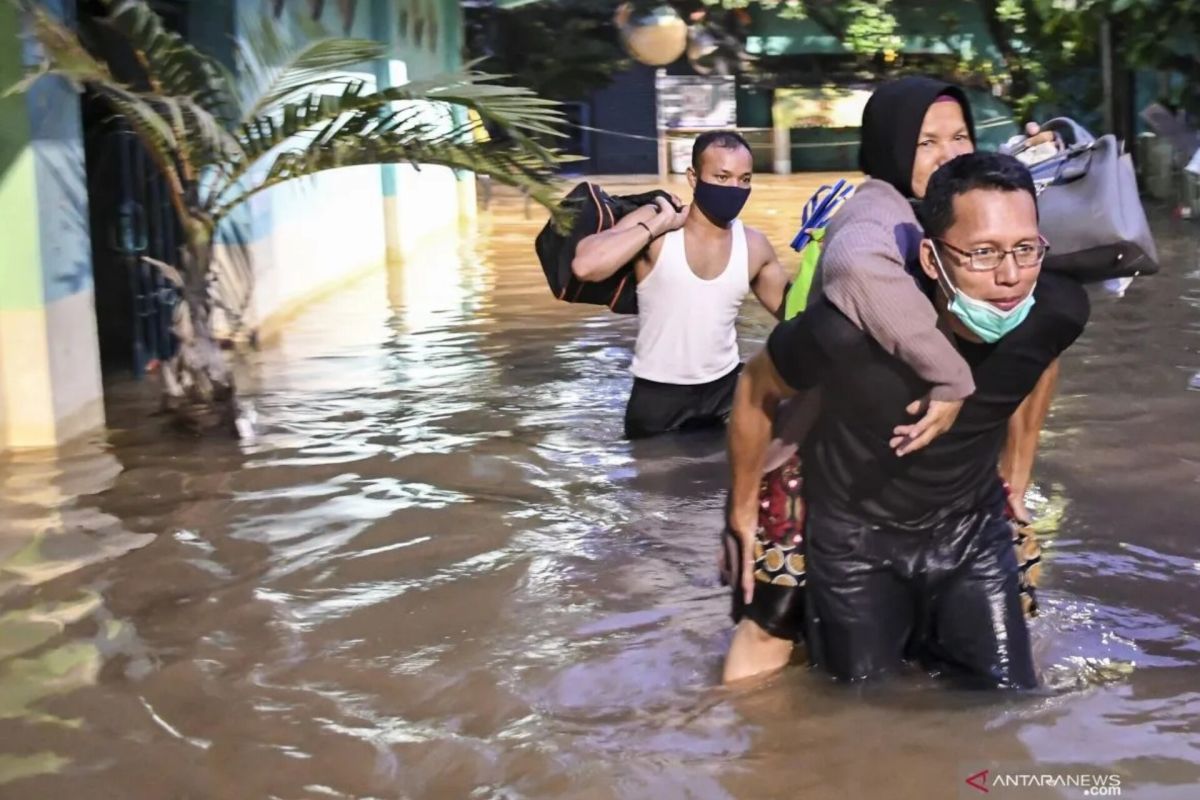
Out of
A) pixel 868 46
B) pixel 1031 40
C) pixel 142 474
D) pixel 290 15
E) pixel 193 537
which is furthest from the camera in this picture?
pixel 868 46

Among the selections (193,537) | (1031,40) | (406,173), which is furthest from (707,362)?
(1031,40)

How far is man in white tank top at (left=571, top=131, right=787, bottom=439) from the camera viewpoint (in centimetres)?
Result: 614

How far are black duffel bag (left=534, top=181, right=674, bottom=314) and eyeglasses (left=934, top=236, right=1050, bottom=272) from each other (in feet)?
10.3

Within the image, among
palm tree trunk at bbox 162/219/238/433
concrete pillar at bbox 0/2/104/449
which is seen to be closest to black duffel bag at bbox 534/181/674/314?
palm tree trunk at bbox 162/219/238/433

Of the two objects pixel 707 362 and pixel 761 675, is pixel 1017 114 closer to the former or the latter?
pixel 707 362

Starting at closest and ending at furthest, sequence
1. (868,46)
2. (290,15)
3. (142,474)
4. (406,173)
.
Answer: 1. (142,474)
2. (290,15)
3. (406,173)
4. (868,46)

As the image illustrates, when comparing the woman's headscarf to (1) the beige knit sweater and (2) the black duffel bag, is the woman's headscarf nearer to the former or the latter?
(1) the beige knit sweater

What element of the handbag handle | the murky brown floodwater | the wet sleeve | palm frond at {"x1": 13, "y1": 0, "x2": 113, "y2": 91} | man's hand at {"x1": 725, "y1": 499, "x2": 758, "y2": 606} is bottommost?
the murky brown floodwater

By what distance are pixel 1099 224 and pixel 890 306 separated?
0.69 metres

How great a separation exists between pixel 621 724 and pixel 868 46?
78.5ft

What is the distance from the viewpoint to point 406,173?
53.9ft

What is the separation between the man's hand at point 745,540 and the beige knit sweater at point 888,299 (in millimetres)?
641

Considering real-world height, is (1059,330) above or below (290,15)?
below

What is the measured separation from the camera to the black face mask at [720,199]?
A: 6.10 m
